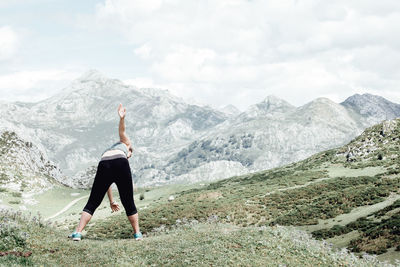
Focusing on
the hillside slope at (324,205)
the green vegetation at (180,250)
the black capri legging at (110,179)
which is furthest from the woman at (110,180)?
the hillside slope at (324,205)

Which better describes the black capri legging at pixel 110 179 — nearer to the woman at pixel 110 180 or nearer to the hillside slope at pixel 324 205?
the woman at pixel 110 180

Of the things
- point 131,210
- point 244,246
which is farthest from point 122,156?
point 244,246

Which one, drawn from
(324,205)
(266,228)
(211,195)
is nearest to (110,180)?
(266,228)

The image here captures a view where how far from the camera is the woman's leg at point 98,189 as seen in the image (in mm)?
15180

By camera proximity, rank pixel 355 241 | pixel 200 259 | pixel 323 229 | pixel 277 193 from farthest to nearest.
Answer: pixel 277 193 < pixel 323 229 < pixel 355 241 < pixel 200 259

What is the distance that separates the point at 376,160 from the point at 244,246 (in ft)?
211

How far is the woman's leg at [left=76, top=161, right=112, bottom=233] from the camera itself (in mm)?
15180

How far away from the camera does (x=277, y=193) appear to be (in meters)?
57.0

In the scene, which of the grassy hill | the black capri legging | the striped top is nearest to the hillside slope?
the grassy hill

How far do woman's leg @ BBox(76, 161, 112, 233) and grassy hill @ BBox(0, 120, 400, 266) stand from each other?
1149 mm

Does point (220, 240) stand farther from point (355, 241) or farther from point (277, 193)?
point (277, 193)

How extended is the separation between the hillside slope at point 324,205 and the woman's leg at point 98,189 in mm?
12315

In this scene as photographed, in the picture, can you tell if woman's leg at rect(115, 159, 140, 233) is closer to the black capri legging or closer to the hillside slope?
the black capri legging

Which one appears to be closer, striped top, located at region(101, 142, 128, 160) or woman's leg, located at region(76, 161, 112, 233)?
woman's leg, located at region(76, 161, 112, 233)
